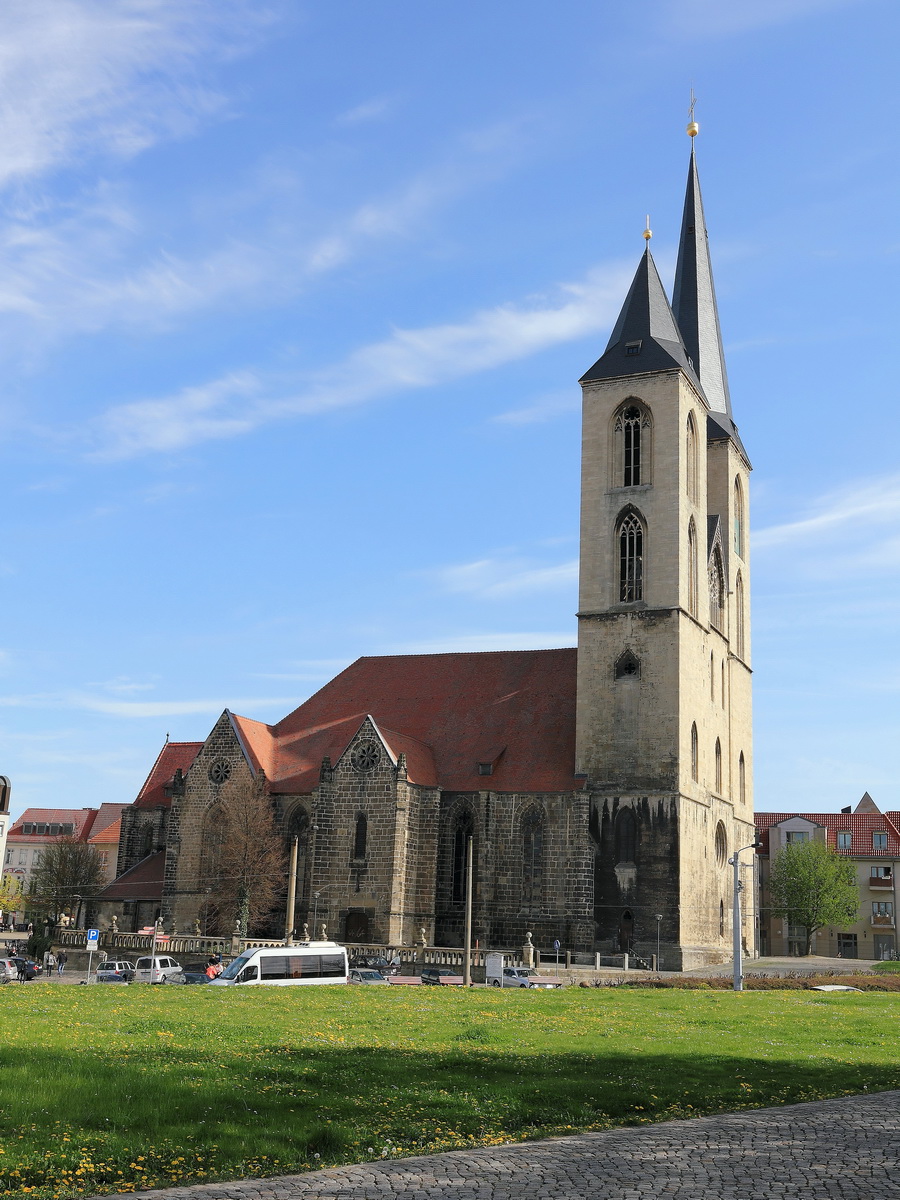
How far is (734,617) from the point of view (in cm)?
6938

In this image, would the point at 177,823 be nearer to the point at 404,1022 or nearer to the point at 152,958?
the point at 152,958

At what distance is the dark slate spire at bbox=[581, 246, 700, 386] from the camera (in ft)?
203

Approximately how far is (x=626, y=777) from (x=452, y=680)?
43.7ft

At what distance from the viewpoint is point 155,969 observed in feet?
146

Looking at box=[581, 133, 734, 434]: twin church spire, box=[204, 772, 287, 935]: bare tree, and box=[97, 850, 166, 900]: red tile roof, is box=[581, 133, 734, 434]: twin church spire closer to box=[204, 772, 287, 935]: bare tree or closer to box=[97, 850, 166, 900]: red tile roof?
box=[204, 772, 287, 935]: bare tree

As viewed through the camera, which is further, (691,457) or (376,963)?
(691,457)

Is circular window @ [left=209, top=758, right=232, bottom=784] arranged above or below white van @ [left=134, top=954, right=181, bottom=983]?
above

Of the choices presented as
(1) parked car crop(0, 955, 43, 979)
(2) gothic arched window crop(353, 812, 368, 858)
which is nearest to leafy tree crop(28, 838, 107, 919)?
(1) parked car crop(0, 955, 43, 979)

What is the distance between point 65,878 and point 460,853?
33825mm

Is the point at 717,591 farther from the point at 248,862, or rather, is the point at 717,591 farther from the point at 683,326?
the point at 248,862

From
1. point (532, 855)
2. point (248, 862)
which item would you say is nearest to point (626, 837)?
point (532, 855)

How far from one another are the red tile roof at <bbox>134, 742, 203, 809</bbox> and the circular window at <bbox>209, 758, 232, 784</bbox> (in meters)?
7.21

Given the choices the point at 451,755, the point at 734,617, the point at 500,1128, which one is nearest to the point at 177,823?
the point at 451,755

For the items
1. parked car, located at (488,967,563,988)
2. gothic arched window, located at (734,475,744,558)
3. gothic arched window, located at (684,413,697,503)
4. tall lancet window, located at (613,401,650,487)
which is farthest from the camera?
gothic arched window, located at (734,475,744,558)
